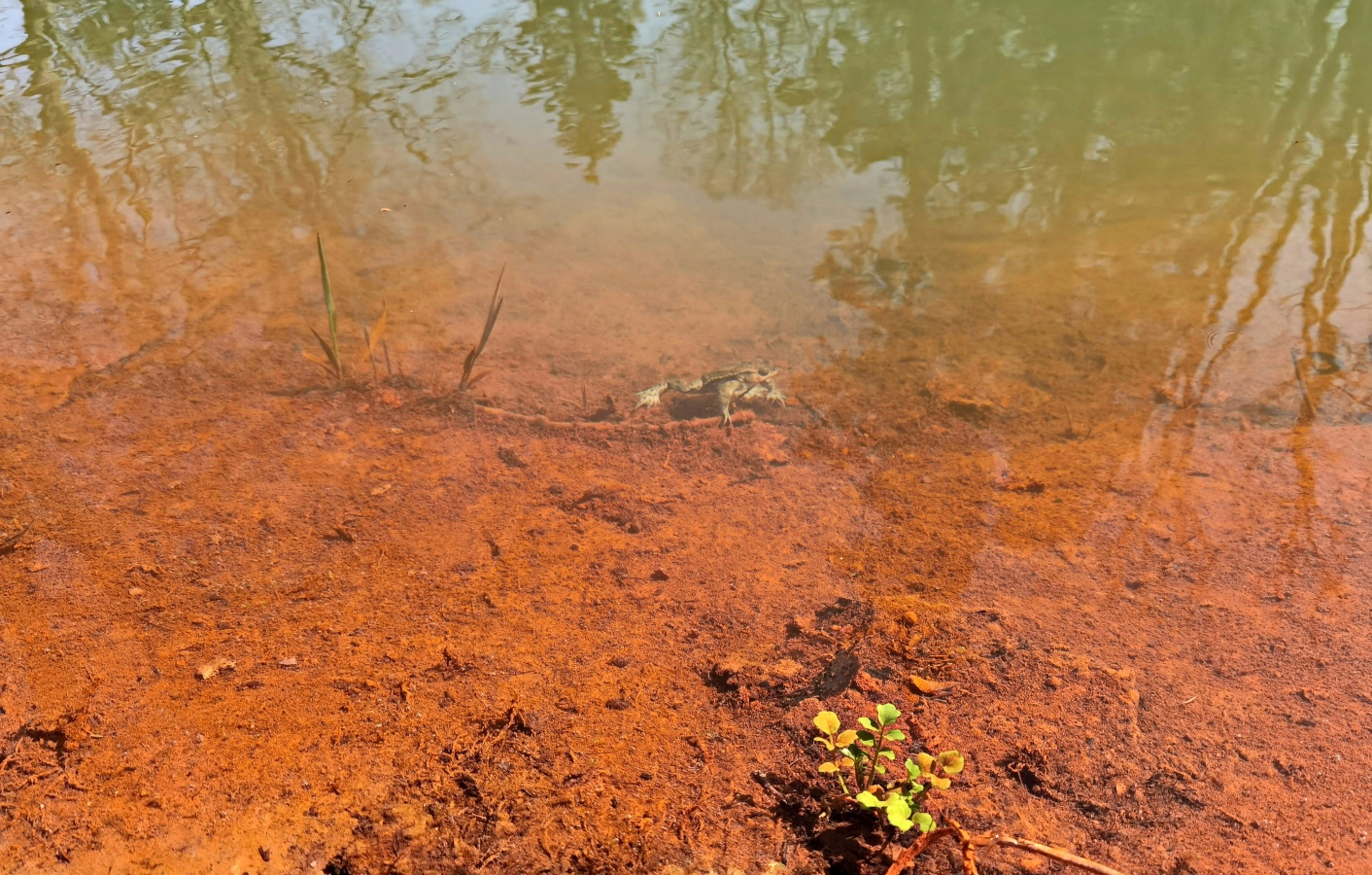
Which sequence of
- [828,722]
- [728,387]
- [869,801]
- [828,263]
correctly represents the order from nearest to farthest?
[869,801], [828,722], [728,387], [828,263]

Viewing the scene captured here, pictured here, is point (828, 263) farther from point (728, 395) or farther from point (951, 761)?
point (951, 761)

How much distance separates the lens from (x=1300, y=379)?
3.41m

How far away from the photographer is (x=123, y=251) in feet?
14.9

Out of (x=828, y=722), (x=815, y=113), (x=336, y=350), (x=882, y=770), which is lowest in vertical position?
(x=882, y=770)

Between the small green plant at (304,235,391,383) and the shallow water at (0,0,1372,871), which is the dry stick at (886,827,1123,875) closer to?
the shallow water at (0,0,1372,871)

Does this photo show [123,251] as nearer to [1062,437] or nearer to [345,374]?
[345,374]

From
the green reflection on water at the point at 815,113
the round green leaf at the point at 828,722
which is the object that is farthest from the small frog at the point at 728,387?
the round green leaf at the point at 828,722

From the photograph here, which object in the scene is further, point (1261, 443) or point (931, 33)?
point (931, 33)

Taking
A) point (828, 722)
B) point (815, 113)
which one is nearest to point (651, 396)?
point (828, 722)

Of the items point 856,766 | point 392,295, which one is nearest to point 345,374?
point 392,295

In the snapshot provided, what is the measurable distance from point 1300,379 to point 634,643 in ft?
10.2

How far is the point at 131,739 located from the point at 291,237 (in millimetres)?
3525

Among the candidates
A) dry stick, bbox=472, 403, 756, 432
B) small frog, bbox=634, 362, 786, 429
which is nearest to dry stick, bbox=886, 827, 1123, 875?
dry stick, bbox=472, 403, 756, 432

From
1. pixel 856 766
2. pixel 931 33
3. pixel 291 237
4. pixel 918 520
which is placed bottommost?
pixel 918 520
